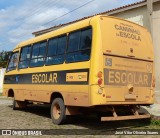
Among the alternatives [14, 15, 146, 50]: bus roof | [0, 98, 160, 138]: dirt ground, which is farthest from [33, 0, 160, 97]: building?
[14, 15, 146, 50]: bus roof

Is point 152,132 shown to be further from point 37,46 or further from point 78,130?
point 37,46

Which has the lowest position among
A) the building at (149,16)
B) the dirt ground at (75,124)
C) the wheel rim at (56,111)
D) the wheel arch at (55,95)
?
the dirt ground at (75,124)

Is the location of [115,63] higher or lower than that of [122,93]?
higher

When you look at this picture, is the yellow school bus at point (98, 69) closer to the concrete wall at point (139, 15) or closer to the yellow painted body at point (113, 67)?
the yellow painted body at point (113, 67)

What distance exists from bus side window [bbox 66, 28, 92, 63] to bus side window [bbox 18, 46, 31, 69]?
11.6ft

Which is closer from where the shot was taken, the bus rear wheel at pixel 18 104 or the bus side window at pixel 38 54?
the bus side window at pixel 38 54

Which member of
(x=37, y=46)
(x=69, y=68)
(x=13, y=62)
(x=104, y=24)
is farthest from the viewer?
(x=13, y=62)

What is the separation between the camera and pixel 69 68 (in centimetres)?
1033

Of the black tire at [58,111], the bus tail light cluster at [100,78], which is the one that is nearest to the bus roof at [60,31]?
the bus tail light cluster at [100,78]

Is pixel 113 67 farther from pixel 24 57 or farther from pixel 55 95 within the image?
pixel 24 57

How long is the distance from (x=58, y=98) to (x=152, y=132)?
319 centimetres

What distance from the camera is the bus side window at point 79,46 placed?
9.66m

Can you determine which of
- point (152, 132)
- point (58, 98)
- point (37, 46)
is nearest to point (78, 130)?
point (58, 98)

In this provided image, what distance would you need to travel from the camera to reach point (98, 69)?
9203 mm
